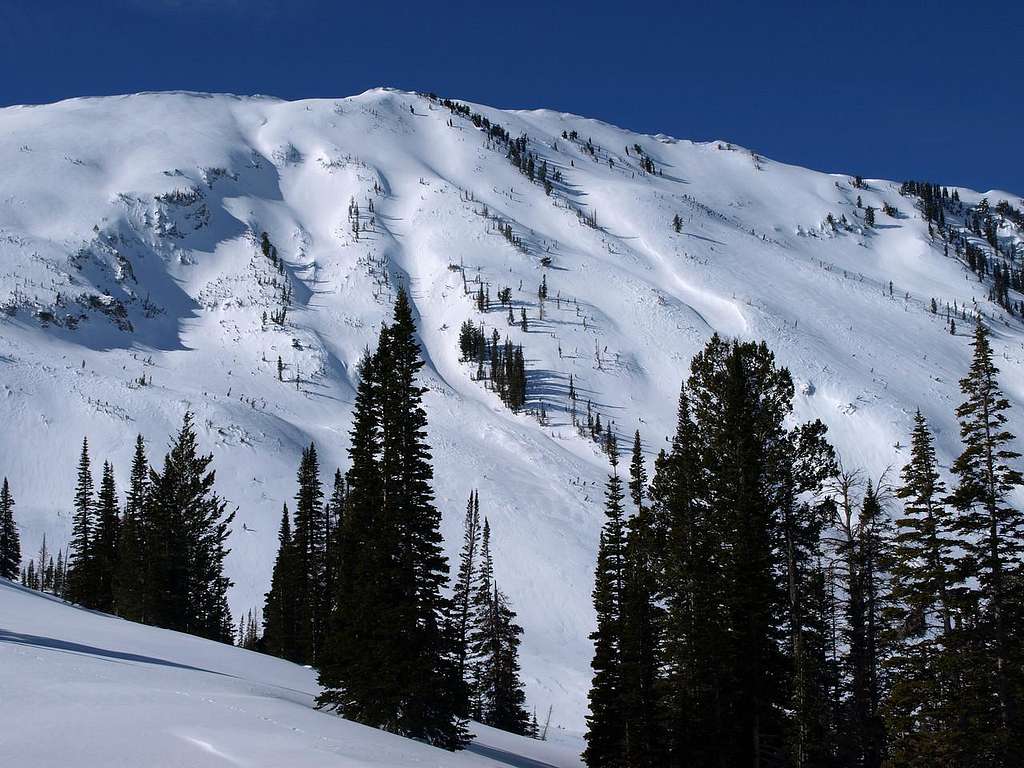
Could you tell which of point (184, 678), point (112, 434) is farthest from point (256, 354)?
point (184, 678)

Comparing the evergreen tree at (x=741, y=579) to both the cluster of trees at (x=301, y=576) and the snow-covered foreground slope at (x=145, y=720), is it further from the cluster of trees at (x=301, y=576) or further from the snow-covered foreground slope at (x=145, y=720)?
the cluster of trees at (x=301, y=576)

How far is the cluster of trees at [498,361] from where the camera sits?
140 metres

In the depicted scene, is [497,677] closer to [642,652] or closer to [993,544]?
[642,652]

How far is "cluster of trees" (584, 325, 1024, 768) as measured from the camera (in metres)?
19.5

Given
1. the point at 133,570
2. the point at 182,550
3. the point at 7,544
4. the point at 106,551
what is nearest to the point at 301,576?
the point at 133,570

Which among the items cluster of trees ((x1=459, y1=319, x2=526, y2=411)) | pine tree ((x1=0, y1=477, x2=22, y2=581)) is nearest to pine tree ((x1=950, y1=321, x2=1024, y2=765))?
→ pine tree ((x1=0, y1=477, x2=22, y2=581))

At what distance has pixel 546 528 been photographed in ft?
299

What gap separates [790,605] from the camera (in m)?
23.5

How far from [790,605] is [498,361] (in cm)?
12756

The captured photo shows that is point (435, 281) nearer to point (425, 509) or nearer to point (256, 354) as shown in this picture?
point (256, 354)

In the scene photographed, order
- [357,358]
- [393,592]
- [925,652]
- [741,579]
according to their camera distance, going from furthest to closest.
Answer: [357,358]
[741,579]
[393,592]
[925,652]

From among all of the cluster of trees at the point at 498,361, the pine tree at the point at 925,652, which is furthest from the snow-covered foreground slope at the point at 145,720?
the cluster of trees at the point at 498,361

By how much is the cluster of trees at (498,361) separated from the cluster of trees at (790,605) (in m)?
109

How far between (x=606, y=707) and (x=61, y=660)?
19877 millimetres
